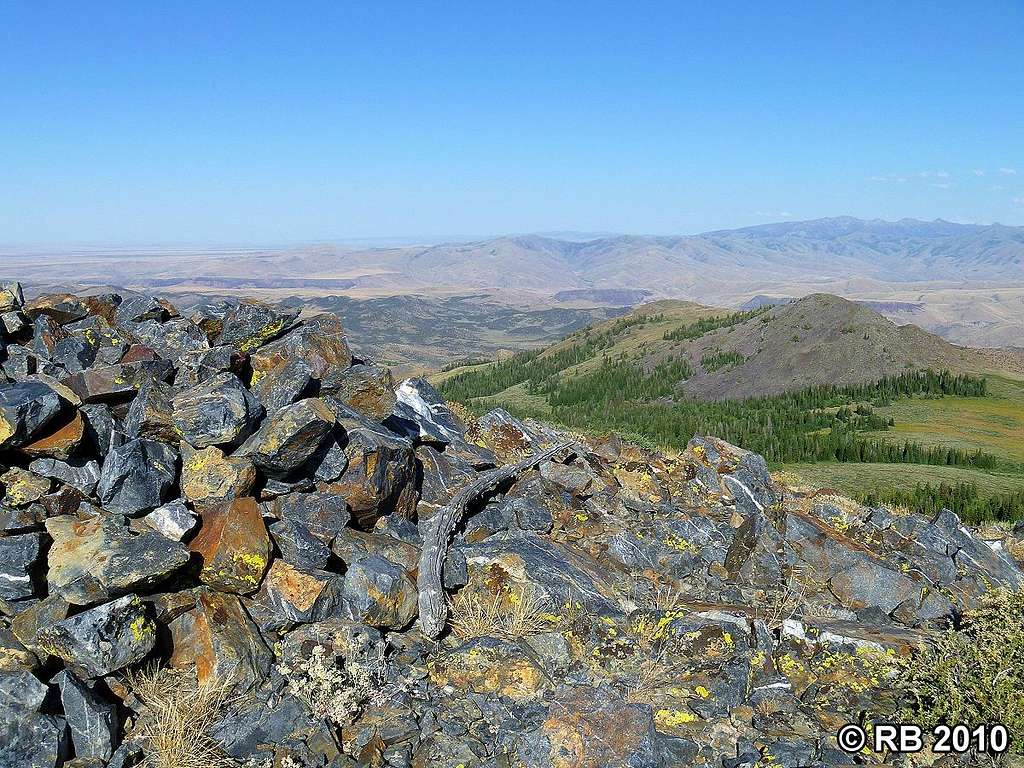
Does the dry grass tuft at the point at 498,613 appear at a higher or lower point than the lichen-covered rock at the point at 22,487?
lower

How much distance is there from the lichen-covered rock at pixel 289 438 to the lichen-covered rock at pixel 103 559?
6.06 ft

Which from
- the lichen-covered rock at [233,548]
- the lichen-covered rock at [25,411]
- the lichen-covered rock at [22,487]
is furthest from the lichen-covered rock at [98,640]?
the lichen-covered rock at [25,411]

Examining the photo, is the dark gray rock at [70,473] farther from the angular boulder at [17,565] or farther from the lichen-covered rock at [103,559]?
the angular boulder at [17,565]

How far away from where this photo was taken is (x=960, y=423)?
1863 inches

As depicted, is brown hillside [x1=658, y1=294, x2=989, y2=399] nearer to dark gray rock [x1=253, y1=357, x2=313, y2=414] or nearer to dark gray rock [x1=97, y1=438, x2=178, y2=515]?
dark gray rock [x1=253, y1=357, x2=313, y2=414]

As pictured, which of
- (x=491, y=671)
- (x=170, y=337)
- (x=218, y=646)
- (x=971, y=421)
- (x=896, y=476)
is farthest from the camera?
(x=971, y=421)

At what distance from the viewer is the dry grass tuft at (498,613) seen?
1014 centimetres

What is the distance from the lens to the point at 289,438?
10469 millimetres

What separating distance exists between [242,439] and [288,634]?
10.5 ft

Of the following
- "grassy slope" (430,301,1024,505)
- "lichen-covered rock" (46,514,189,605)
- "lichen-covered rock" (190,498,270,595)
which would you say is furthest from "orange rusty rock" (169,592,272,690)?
"grassy slope" (430,301,1024,505)

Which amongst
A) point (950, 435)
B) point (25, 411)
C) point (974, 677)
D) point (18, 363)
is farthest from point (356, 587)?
point (950, 435)

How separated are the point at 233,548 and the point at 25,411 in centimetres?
367

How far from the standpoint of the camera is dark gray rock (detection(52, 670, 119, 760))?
24.4ft

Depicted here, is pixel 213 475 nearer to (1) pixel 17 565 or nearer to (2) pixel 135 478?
(2) pixel 135 478
